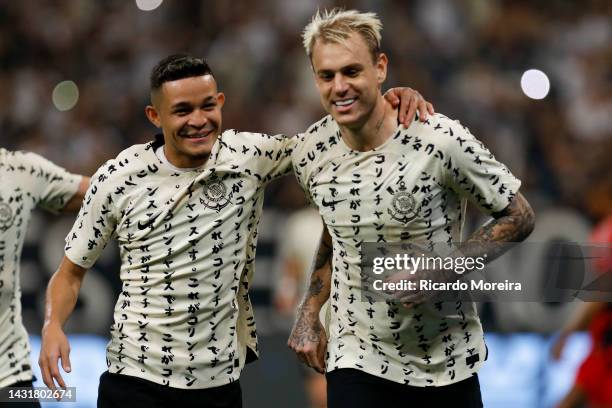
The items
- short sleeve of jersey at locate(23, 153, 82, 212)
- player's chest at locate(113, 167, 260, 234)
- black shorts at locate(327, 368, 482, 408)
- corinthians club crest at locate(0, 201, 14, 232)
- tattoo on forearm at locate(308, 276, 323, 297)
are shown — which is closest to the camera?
black shorts at locate(327, 368, 482, 408)

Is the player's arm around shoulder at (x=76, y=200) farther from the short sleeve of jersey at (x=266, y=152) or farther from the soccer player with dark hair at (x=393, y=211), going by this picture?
the soccer player with dark hair at (x=393, y=211)

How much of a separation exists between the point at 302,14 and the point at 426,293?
6.33 m

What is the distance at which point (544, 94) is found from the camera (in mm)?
9258

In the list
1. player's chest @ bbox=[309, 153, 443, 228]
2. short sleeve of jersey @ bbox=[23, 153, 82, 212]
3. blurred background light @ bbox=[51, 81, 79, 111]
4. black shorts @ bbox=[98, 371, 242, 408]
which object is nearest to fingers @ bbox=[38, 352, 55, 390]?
black shorts @ bbox=[98, 371, 242, 408]

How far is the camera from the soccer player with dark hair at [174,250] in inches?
180

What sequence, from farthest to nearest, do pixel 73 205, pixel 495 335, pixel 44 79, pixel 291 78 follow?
pixel 44 79 < pixel 291 78 < pixel 495 335 < pixel 73 205

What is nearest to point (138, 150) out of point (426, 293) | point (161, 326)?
point (161, 326)

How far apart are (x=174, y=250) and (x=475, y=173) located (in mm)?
1211

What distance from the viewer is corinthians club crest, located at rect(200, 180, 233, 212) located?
465 cm

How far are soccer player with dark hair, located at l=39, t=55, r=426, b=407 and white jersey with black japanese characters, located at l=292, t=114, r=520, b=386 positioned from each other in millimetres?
254

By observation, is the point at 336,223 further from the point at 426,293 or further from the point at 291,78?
the point at 291,78

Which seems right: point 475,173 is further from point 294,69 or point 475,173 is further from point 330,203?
point 294,69

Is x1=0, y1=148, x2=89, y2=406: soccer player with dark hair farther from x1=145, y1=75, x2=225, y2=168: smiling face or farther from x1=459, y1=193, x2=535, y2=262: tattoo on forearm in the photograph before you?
x1=459, y1=193, x2=535, y2=262: tattoo on forearm

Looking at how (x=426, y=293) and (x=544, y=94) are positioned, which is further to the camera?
(x=544, y=94)
